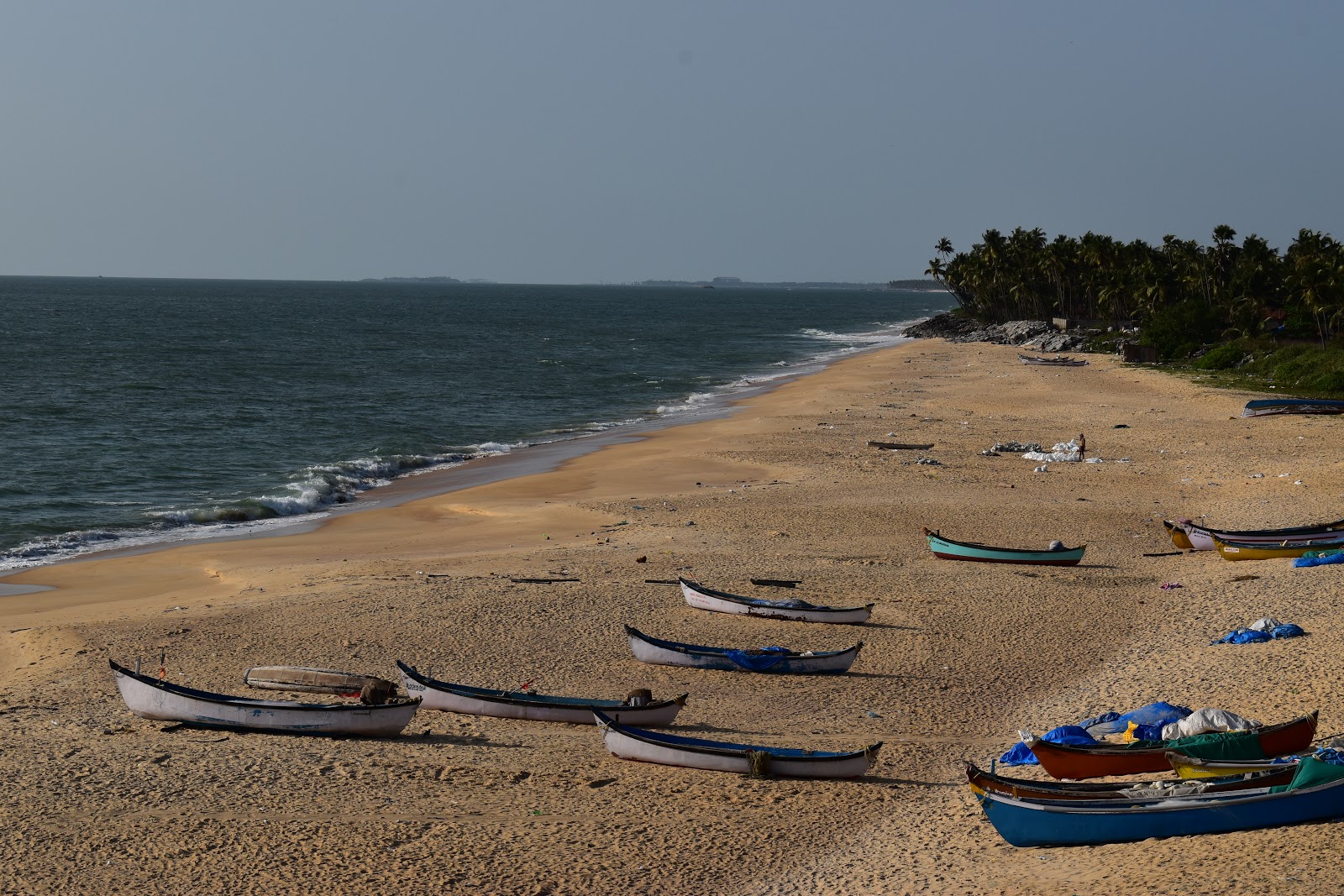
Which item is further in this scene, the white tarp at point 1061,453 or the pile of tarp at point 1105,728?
the white tarp at point 1061,453

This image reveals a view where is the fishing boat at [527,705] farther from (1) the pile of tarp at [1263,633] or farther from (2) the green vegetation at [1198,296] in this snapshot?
(2) the green vegetation at [1198,296]

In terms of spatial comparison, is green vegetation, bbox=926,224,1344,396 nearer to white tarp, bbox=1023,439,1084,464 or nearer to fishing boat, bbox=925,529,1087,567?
white tarp, bbox=1023,439,1084,464

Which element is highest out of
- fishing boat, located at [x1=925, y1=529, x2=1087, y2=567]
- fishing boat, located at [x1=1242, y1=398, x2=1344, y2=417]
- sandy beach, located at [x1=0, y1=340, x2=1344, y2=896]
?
fishing boat, located at [x1=1242, y1=398, x2=1344, y2=417]

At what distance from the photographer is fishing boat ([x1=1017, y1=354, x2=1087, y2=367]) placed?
75562mm

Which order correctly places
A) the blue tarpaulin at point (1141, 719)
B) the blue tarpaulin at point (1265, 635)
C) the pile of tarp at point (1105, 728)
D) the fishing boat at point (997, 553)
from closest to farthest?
1. the pile of tarp at point (1105, 728)
2. the blue tarpaulin at point (1141, 719)
3. the blue tarpaulin at point (1265, 635)
4. the fishing boat at point (997, 553)

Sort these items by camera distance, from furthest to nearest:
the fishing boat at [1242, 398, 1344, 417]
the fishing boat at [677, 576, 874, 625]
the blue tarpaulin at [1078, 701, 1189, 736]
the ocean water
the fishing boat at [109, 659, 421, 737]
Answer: the fishing boat at [1242, 398, 1344, 417], the ocean water, the fishing boat at [677, 576, 874, 625], the fishing boat at [109, 659, 421, 737], the blue tarpaulin at [1078, 701, 1189, 736]

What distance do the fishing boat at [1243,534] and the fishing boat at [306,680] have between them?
17922mm

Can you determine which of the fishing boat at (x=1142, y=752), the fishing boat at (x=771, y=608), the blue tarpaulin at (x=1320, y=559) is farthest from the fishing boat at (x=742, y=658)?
the blue tarpaulin at (x=1320, y=559)

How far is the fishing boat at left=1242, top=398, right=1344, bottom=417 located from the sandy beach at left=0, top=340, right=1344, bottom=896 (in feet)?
26.3

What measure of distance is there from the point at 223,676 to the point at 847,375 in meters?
60.8

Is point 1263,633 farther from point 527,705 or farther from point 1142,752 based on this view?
point 527,705

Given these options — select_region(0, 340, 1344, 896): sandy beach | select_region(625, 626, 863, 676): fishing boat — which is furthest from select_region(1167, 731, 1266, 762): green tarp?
select_region(625, 626, 863, 676): fishing boat

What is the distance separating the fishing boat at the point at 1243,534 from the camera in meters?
25.0

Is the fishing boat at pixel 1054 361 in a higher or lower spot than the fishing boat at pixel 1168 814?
higher
